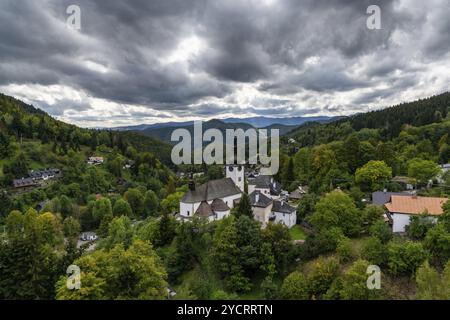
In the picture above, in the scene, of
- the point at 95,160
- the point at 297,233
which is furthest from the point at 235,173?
the point at 95,160

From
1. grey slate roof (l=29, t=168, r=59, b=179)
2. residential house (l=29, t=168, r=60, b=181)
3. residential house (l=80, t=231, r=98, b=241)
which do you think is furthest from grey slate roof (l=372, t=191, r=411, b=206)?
grey slate roof (l=29, t=168, r=59, b=179)

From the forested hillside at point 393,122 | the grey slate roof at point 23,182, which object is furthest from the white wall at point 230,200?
the grey slate roof at point 23,182

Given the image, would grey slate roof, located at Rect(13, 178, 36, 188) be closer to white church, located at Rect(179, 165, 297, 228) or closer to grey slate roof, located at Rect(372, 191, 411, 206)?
Answer: white church, located at Rect(179, 165, 297, 228)

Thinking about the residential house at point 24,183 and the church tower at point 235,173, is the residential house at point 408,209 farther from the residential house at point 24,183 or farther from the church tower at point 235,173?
the residential house at point 24,183

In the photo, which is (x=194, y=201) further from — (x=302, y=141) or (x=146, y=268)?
(x=302, y=141)

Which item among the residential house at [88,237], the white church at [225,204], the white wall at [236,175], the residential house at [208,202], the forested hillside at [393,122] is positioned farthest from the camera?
the forested hillside at [393,122]

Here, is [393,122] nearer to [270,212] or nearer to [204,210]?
[270,212]
